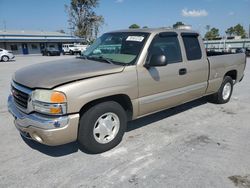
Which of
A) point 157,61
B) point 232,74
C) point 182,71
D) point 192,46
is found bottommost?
point 232,74

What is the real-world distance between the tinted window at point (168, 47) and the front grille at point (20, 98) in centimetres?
206

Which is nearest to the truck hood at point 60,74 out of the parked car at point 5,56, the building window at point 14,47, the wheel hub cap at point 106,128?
the wheel hub cap at point 106,128

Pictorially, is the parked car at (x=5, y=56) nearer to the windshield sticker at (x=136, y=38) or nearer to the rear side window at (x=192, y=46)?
the windshield sticker at (x=136, y=38)

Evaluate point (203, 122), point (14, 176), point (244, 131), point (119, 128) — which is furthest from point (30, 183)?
point (244, 131)

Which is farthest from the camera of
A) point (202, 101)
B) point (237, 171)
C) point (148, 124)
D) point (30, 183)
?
point (202, 101)

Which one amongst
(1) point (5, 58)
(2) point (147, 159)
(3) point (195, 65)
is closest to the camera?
(2) point (147, 159)

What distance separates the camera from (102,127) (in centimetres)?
321

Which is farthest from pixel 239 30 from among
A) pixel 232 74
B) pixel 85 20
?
pixel 232 74

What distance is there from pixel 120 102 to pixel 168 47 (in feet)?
4.73

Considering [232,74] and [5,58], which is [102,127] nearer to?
[232,74]

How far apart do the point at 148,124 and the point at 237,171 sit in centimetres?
190

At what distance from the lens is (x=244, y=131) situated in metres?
4.09

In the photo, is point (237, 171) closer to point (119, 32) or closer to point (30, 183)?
point (30, 183)

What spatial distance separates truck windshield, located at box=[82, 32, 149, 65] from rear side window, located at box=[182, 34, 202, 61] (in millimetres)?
1038
